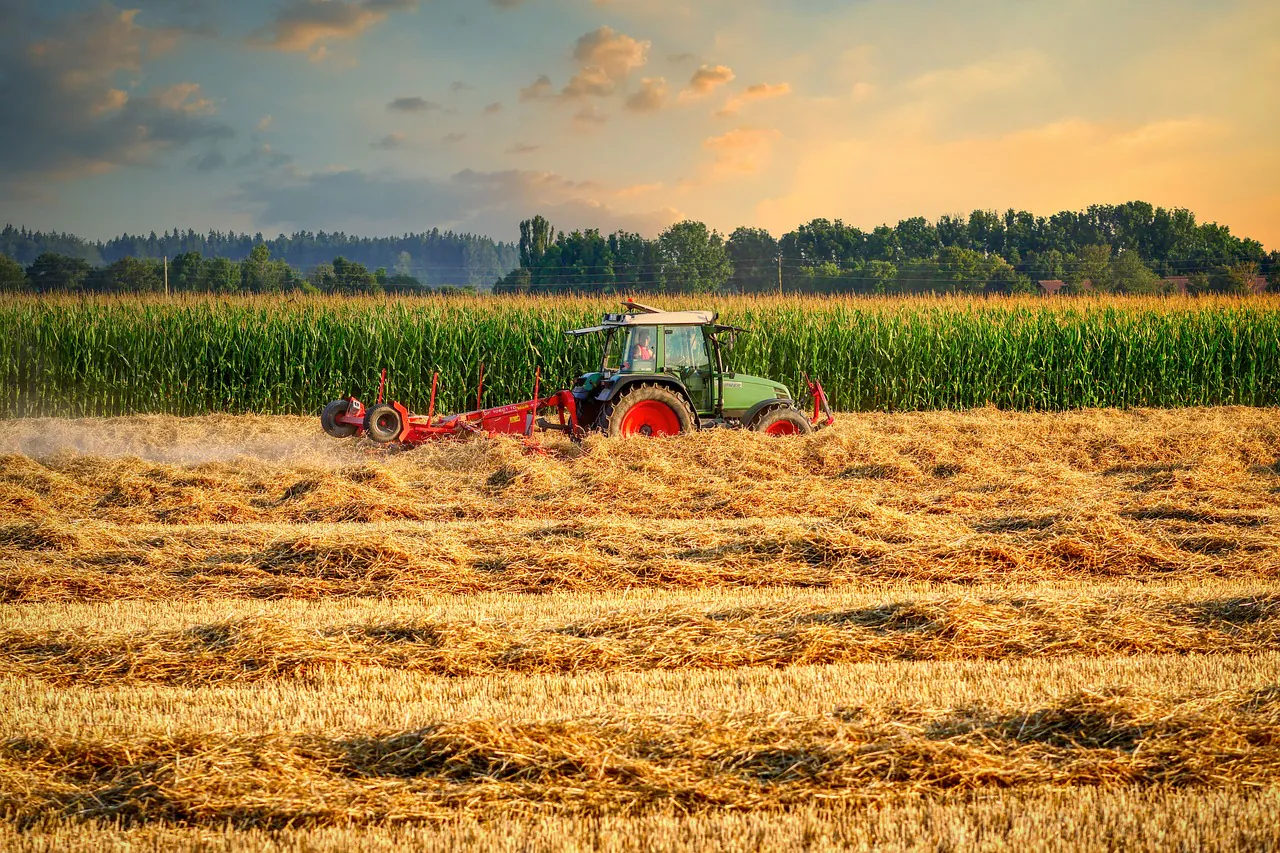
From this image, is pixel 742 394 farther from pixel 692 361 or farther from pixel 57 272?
pixel 57 272

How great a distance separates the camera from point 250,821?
4020 mm

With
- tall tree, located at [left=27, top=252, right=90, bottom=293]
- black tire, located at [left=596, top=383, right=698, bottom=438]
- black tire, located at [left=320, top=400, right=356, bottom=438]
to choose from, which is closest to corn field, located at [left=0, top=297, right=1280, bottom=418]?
black tire, located at [left=320, top=400, right=356, bottom=438]

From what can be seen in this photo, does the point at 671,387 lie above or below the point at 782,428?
above

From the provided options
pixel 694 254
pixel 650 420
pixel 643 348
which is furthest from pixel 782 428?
pixel 694 254

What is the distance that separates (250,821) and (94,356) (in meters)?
19.2

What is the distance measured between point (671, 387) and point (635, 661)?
7414mm

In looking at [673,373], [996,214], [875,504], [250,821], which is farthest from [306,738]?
[996,214]

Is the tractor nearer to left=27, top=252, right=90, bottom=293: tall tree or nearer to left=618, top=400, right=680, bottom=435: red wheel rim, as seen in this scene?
left=618, top=400, right=680, bottom=435: red wheel rim

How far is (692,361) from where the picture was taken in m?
13.3

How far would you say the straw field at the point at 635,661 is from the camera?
13.4 ft

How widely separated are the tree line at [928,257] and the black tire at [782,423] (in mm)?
44002

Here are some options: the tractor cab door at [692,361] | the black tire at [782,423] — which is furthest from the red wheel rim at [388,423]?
the black tire at [782,423]

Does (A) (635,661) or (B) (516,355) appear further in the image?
(B) (516,355)

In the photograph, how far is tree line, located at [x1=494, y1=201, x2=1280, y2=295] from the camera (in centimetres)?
6016
